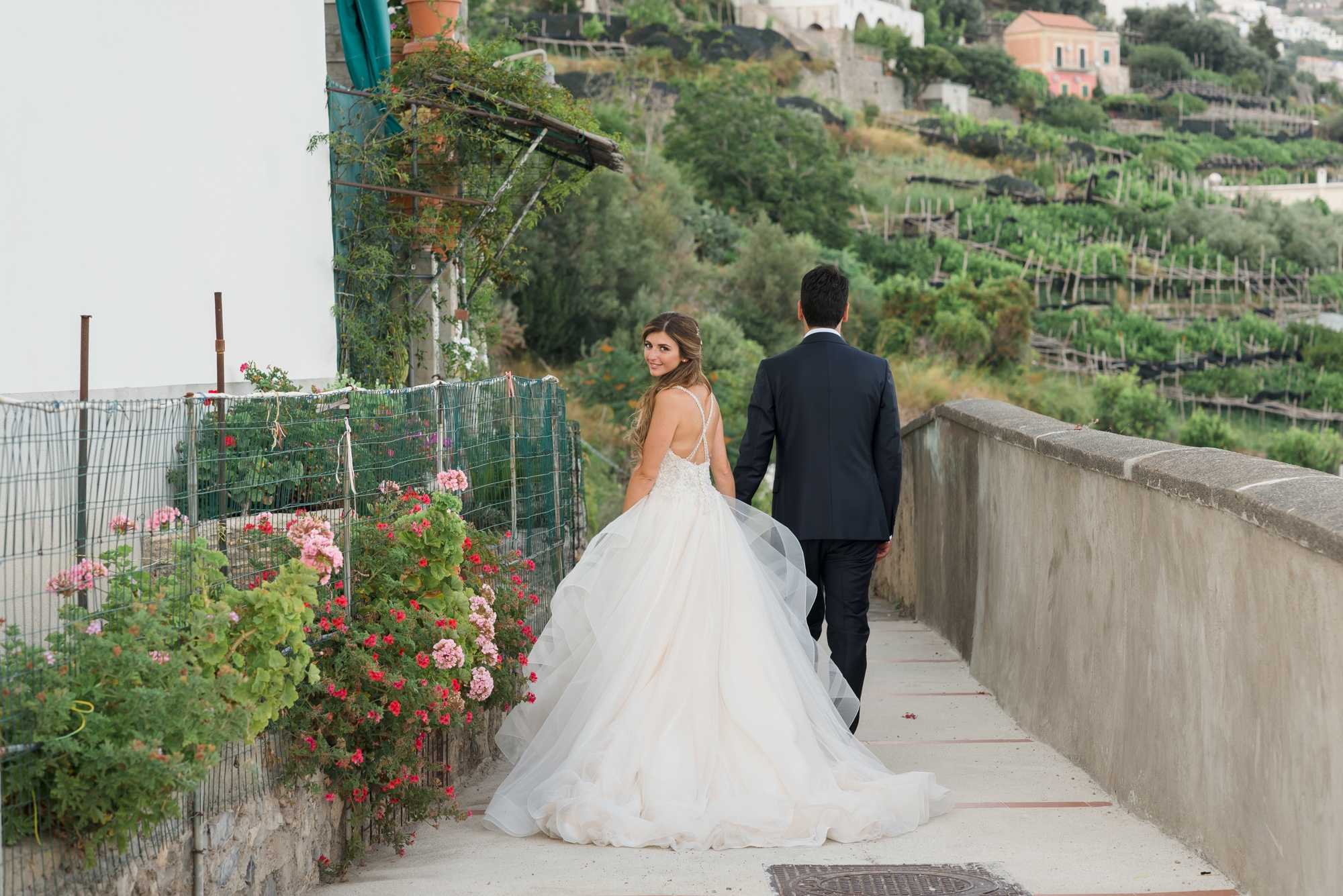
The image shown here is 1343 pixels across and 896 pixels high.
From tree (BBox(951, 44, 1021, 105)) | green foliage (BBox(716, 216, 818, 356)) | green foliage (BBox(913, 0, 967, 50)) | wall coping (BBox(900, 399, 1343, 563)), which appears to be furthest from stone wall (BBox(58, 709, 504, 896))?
green foliage (BBox(913, 0, 967, 50))

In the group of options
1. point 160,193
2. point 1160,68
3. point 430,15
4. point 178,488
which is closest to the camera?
point 178,488

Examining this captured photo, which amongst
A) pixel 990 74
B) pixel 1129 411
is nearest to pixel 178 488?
pixel 1129 411

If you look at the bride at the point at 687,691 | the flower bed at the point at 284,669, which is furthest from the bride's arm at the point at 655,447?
the flower bed at the point at 284,669

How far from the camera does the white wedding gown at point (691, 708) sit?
3486 mm

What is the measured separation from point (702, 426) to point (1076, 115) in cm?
6734

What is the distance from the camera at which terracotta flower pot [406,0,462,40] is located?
8.02 metres

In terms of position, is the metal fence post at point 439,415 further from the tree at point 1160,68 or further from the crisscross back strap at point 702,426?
the tree at point 1160,68

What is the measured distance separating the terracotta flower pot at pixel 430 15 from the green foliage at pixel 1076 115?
62.2m

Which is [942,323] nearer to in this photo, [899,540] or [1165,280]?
[1165,280]

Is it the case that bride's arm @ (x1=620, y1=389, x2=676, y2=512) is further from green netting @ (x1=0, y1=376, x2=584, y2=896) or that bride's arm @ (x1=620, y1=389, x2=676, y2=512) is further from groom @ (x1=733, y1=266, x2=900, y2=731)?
green netting @ (x1=0, y1=376, x2=584, y2=896)

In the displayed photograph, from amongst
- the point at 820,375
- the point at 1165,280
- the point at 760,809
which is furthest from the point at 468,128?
the point at 1165,280

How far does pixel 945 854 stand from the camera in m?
3.33

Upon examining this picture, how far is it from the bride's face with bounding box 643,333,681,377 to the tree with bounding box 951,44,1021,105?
67.8 m

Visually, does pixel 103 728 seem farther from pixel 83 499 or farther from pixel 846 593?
pixel 846 593
